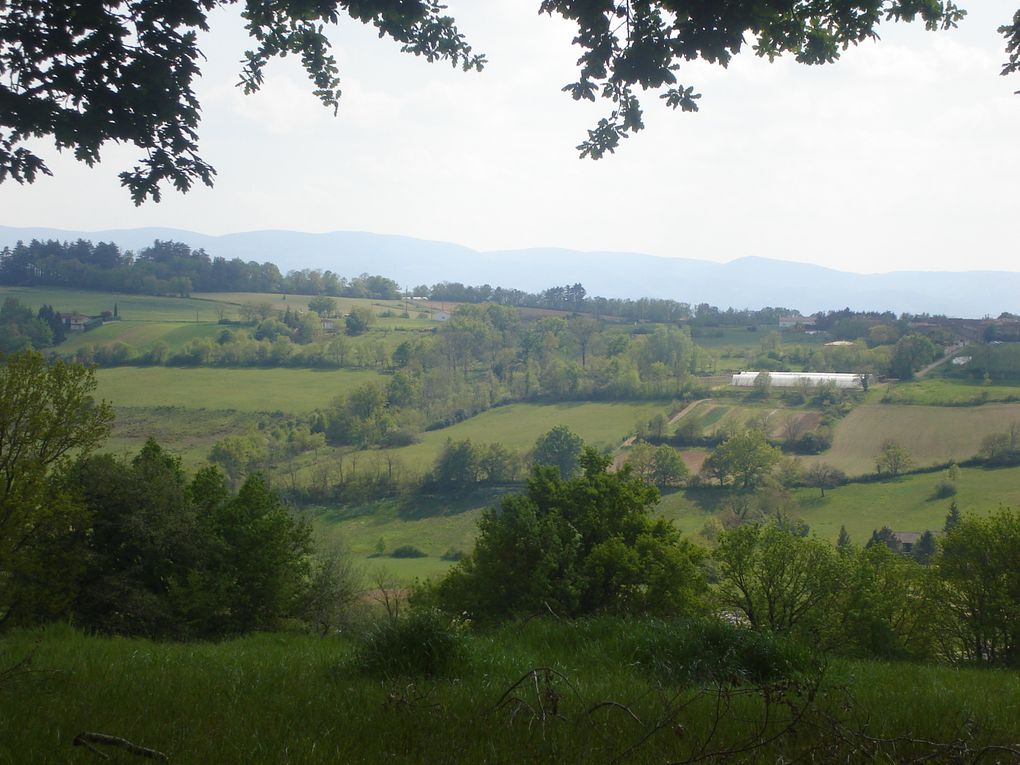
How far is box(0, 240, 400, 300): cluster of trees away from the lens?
404 ft

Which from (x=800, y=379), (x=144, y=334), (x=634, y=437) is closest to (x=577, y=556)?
(x=634, y=437)

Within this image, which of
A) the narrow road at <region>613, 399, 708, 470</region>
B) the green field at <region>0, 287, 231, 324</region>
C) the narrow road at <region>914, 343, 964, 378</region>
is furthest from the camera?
the green field at <region>0, 287, 231, 324</region>

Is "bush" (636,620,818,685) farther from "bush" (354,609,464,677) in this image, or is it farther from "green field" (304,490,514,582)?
"green field" (304,490,514,582)

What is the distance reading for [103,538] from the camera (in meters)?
16.6

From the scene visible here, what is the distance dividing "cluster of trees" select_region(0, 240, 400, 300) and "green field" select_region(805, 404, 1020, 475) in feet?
351

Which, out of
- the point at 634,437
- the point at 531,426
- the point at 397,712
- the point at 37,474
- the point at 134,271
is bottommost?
the point at 531,426

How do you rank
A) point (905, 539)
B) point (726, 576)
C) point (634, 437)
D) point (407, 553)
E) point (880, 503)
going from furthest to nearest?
point (634, 437)
point (880, 503)
point (407, 553)
point (905, 539)
point (726, 576)

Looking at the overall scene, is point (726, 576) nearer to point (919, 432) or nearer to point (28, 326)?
point (919, 432)

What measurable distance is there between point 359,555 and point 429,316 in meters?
94.5

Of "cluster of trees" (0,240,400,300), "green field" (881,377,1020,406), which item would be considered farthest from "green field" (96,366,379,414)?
"green field" (881,377,1020,406)

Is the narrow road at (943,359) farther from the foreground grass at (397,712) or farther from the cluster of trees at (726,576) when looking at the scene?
the foreground grass at (397,712)

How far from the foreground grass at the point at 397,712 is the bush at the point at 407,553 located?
58738 mm

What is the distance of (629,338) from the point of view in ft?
414

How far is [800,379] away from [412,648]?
356ft
